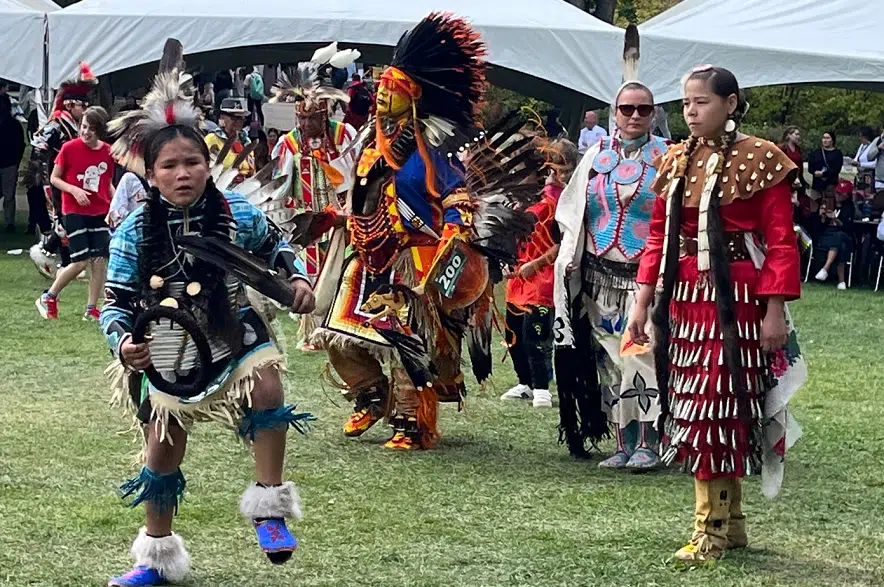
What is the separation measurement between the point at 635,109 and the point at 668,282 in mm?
1615

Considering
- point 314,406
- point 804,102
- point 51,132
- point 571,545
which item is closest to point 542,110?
point 804,102

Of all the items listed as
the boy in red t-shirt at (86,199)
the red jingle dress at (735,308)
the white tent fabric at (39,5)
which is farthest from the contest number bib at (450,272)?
the white tent fabric at (39,5)

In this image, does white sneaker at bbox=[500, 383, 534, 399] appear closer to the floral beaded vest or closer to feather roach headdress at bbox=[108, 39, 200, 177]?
the floral beaded vest

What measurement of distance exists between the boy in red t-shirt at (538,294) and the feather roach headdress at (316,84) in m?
1.60

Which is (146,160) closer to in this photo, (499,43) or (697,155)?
(697,155)

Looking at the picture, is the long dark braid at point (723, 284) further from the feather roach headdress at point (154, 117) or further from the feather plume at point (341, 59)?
the feather plume at point (341, 59)

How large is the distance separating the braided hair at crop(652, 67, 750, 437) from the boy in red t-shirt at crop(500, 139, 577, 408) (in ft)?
6.30

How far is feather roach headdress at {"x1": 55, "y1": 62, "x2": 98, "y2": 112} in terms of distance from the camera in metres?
12.5

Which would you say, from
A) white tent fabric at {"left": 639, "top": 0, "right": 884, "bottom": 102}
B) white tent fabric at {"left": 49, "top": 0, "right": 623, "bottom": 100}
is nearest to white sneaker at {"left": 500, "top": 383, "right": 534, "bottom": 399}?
white tent fabric at {"left": 639, "top": 0, "right": 884, "bottom": 102}

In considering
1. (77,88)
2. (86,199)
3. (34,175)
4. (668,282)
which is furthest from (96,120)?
(668,282)

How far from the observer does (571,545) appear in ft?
16.0

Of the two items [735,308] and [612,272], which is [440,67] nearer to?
[612,272]

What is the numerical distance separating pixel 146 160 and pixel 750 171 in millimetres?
1803

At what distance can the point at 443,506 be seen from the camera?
18.0 feet
